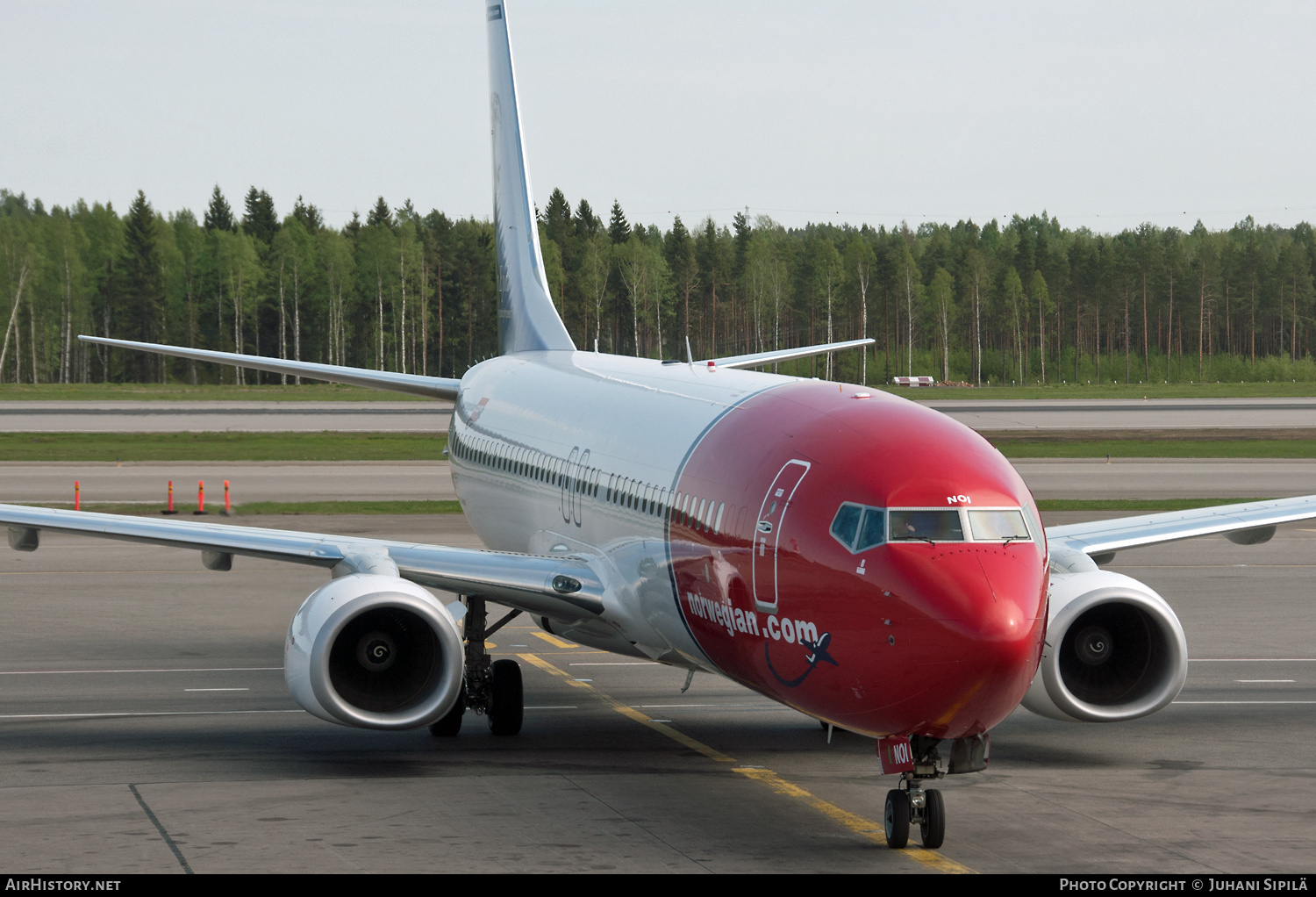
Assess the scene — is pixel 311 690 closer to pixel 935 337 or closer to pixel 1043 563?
Result: pixel 1043 563

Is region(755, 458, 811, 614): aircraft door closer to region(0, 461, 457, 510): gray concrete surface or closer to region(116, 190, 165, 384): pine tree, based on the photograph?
region(0, 461, 457, 510): gray concrete surface

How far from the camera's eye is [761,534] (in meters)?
14.1

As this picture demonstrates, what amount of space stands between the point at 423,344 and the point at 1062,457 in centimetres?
10063

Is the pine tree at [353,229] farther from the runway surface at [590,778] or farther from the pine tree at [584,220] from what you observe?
the runway surface at [590,778]

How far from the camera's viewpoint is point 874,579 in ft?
41.4

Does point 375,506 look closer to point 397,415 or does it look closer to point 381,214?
point 397,415

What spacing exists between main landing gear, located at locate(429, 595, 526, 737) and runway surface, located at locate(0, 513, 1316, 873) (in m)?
0.30

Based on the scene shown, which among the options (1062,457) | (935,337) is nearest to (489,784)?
(1062,457)

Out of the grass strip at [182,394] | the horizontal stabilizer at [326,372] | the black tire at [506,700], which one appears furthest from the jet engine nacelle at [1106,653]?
the grass strip at [182,394]

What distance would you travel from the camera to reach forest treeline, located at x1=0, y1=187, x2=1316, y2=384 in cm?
15712

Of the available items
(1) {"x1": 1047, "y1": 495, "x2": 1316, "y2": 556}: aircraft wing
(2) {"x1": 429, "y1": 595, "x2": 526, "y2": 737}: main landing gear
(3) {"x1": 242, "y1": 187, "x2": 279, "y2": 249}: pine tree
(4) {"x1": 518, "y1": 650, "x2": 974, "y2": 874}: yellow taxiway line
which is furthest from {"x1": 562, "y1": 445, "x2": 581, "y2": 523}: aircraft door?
(3) {"x1": 242, "y1": 187, "x2": 279, "y2": 249}: pine tree

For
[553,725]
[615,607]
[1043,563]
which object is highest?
[1043,563]

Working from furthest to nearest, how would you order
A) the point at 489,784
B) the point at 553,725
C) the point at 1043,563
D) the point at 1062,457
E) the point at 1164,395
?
the point at 1164,395, the point at 1062,457, the point at 553,725, the point at 489,784, the point at 1043,563

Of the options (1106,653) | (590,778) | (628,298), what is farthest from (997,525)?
(628,298)
